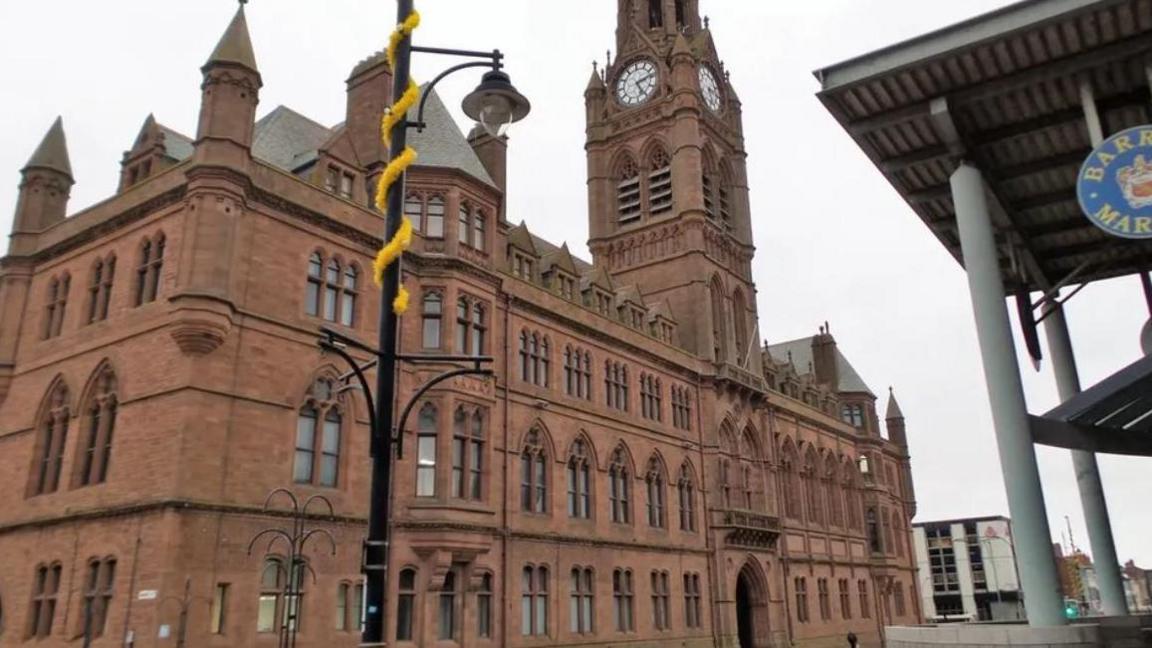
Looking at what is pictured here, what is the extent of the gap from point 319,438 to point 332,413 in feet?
3.20

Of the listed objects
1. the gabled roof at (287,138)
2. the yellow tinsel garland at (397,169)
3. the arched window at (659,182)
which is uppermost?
the arched window at (659,182)

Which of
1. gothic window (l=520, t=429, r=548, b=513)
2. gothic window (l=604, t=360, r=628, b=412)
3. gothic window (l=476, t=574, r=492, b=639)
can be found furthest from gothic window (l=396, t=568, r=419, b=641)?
gothic window (l=604, t=360, r=628, b=412)

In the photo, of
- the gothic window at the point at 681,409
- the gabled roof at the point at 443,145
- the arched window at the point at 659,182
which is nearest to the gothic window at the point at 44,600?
the gabled roof at the point at 443,145

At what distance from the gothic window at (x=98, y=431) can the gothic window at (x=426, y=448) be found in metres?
8.81

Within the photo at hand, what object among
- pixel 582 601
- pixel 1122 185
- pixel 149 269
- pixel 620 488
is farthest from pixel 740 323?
pixel 1122 185

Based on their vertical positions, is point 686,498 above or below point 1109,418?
above

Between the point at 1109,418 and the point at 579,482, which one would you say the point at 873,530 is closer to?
the point at 579,482

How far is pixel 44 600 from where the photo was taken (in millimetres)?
23391

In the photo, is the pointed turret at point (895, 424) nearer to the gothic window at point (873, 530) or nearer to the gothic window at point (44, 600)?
the gothic window at point (873, 530)

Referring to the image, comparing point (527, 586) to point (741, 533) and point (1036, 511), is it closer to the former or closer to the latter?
point (741, 533)

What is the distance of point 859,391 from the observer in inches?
2798

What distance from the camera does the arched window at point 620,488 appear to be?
38.5 metres

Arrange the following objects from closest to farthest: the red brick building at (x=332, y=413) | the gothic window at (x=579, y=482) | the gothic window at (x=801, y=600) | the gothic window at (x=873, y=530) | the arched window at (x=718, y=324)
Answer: the red brick building at (x=332, y=413)
the gothic window at (x=579, y=482)
the arched window at (x=718, y=324)
the gothic window at (x=801, y=600)
the gothic window at (x=873, y=530)

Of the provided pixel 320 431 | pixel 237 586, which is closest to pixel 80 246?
pixel 320 431
